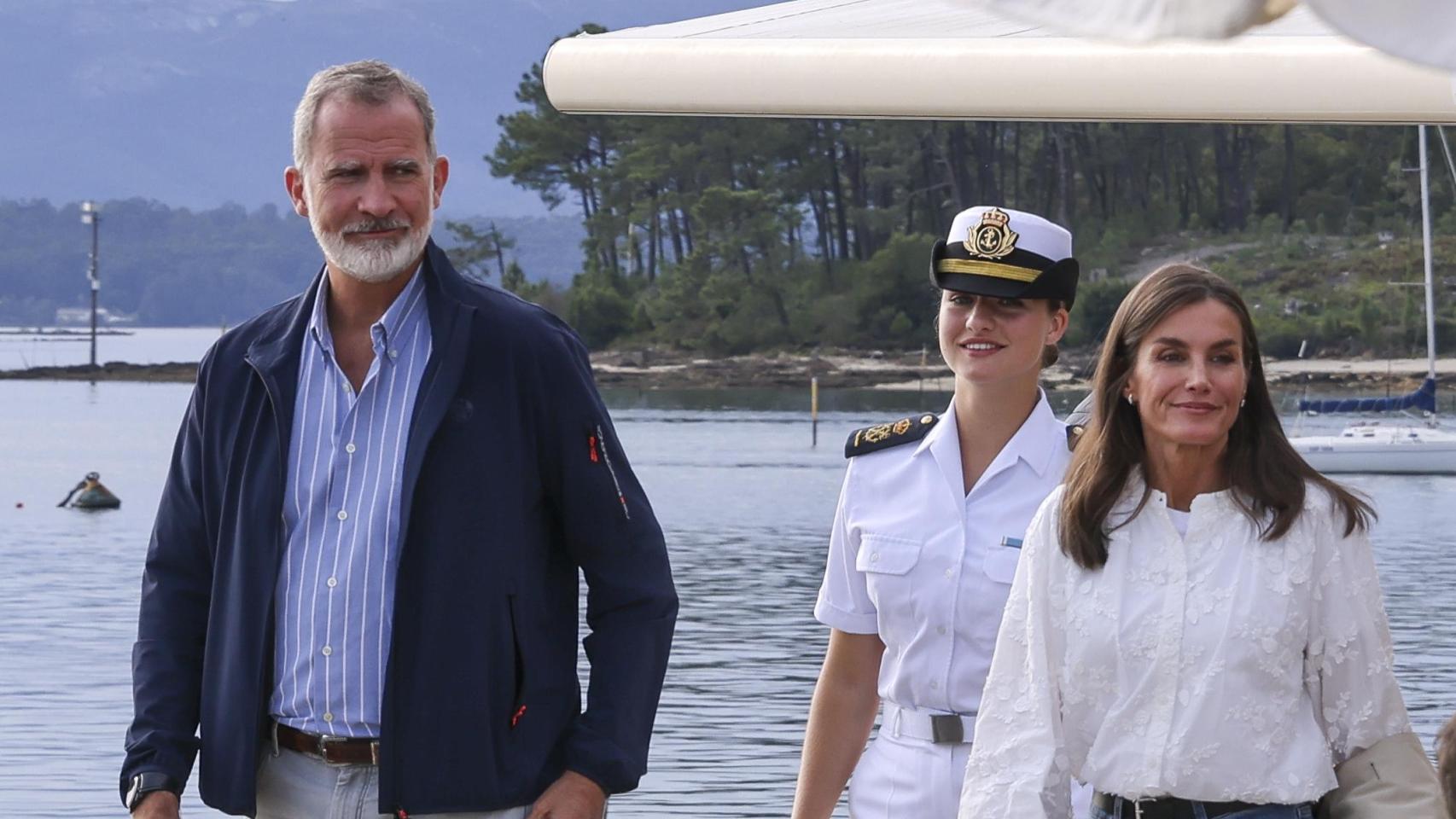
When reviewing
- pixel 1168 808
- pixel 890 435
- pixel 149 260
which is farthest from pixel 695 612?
pixel 149 260

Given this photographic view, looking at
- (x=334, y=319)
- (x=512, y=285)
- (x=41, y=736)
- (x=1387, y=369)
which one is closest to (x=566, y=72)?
(x=334, y=319)

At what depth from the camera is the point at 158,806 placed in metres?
2.53

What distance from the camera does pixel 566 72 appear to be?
299 centimetres

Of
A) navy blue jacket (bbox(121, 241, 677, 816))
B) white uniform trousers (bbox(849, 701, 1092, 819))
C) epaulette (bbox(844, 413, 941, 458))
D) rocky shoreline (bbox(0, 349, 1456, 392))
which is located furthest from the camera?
rocky shoreline (bbox(0, 349, 1456, 392))

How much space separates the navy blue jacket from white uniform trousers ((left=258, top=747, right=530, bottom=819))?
1.3 inches

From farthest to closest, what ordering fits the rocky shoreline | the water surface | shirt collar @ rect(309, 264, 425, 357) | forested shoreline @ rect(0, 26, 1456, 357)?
the rocky shoreline, forested shoreline @ rect(0, 26, 1456, 357), the water surface, shirt collar @ rect(309, 264, 425, 357)

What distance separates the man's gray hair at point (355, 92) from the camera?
8.44ft

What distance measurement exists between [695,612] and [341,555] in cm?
1580

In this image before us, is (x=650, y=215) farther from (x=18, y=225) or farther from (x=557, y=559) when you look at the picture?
(x=18, y=225)

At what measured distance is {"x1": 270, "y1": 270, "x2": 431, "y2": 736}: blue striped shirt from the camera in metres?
2.46

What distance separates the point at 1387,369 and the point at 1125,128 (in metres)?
16.7

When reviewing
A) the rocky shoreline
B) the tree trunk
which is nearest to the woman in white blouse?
the rocky shoreline

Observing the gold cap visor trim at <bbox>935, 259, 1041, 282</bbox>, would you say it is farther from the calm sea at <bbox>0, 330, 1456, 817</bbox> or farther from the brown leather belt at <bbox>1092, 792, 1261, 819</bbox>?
the calm sea at <bbox>0, 330, 1456, 817</bbox>

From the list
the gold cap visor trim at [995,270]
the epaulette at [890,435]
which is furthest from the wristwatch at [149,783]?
the gold cap visor trim at [995,270]
